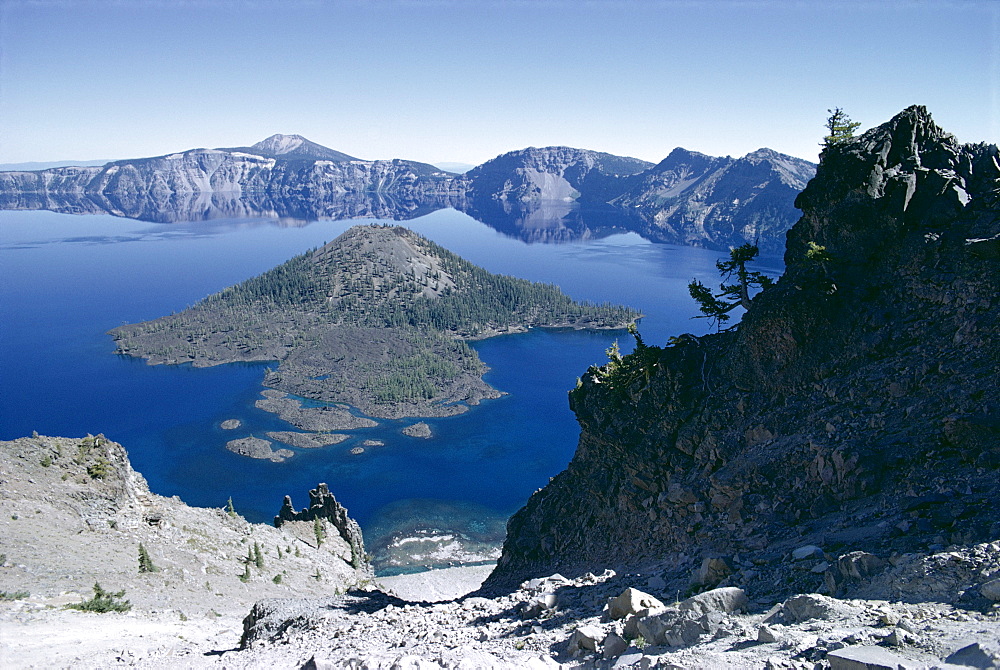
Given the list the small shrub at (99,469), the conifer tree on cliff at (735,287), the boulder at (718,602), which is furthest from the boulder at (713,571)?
the small shrub at (99,469)

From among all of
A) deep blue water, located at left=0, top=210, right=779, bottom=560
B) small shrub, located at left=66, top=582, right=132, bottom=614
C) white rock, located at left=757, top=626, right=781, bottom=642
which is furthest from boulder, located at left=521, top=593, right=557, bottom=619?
deep blue water, located at left=0, top=210, right=779, bottom=560

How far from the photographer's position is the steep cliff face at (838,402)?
20.3 m

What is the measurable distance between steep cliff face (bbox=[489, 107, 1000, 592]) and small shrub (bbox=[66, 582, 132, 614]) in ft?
76.8

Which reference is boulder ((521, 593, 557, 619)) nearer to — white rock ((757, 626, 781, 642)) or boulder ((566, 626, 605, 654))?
boulder ((566, 626, 605, 654))

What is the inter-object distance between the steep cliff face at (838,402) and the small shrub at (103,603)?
922 inches

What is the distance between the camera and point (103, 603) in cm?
3294

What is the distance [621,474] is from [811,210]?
58.5ft

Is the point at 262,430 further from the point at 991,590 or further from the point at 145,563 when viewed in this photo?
the point at 991,590

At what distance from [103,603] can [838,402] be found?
37.0 meters

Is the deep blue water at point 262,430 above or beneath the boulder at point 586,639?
beneath

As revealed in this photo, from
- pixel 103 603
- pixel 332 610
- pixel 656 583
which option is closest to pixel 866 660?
pixel 656 583

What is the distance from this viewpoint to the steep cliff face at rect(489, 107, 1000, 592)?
2033 centimetres

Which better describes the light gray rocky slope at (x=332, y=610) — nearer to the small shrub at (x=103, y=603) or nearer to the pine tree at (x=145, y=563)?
the pine tree at (x=145, y=563)

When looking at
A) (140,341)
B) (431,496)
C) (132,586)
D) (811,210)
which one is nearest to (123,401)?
(140,341)
